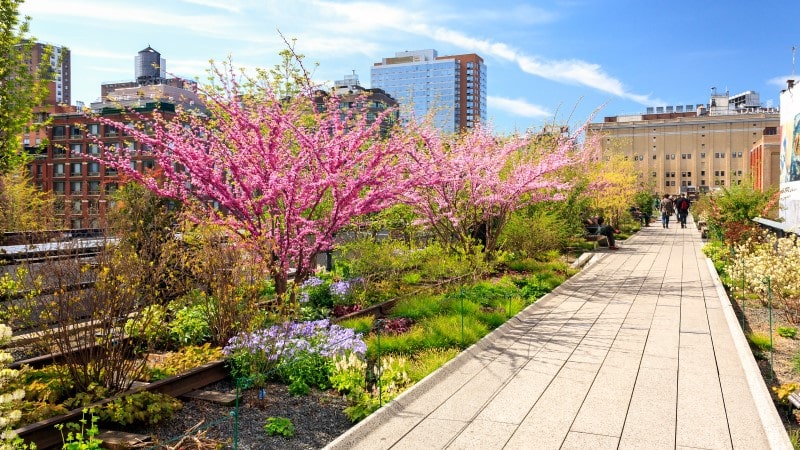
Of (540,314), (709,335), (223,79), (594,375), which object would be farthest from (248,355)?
(709,335)

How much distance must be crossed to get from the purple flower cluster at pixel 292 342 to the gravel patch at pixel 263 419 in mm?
400

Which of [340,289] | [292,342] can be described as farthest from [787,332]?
[292,342]

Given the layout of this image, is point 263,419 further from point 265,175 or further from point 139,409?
point 265,175

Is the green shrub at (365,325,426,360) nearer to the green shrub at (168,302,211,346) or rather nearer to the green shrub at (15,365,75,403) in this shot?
the green shrub at (168,302,211,346)

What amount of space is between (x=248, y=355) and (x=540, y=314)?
5804 mm

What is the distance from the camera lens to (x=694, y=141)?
12250 cm

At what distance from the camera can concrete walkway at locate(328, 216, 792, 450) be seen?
5137 mm

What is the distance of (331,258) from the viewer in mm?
15023

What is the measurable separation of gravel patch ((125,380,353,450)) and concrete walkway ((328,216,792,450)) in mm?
399

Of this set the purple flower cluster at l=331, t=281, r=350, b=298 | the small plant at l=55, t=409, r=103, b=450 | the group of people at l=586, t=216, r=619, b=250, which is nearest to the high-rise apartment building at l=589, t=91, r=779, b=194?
the group of people at l=586, t=216, r=619, b=250

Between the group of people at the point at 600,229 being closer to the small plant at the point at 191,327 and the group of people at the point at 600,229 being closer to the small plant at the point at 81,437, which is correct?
the small plant at the point at 191,327

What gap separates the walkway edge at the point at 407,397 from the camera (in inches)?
199

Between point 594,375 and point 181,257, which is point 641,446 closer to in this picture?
point 594,375

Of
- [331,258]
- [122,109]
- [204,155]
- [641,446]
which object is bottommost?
[641,446]
